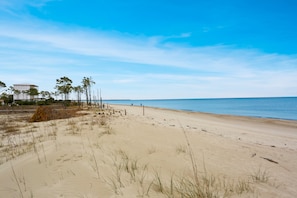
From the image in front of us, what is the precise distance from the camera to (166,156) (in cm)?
499

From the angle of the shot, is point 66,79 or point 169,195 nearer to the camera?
point 169,195

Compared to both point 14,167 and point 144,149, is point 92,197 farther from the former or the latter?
point 144,149

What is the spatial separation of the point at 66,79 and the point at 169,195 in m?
48.0

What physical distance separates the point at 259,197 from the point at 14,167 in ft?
15.3

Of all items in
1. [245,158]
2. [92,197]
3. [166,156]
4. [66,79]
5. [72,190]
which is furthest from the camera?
[66,79]

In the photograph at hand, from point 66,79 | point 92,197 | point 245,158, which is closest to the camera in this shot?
point 92,197

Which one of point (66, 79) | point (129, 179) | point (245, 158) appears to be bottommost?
point (245, 158)

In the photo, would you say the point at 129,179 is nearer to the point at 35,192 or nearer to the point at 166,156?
the point at 35,192

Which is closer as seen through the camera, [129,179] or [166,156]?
[129,179]

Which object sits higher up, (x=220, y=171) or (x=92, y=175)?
(x=92, y=175)

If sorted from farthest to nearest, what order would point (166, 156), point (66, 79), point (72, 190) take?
point (66, 79)
point (166, 156)
point (72, 190)

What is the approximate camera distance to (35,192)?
9.58ft

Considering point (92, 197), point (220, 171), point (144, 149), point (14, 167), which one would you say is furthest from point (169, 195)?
point (14, 167)

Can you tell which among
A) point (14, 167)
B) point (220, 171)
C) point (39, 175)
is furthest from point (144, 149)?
point (14, 167)
